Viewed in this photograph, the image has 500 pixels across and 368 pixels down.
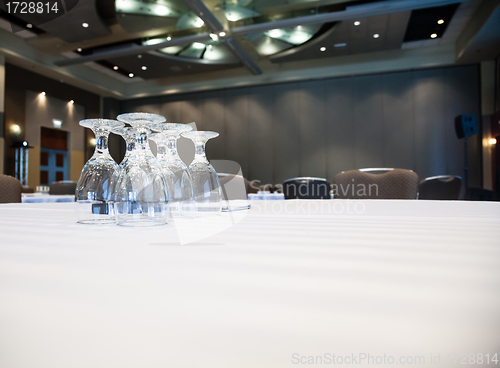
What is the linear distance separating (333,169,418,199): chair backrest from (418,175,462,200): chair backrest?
3.75 ft

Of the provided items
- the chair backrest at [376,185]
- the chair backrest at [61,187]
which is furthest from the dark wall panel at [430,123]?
the chair backrest at [61,187]

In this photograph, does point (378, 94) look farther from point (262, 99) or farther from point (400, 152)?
point (262, 99)

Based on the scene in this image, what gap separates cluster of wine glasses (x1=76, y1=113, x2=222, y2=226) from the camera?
1.71 feet

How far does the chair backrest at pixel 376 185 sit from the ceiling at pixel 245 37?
3.13m

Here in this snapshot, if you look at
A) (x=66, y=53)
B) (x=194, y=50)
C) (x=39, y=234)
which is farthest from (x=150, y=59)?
(x=39, y=234)

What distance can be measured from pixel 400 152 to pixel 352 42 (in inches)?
89.9

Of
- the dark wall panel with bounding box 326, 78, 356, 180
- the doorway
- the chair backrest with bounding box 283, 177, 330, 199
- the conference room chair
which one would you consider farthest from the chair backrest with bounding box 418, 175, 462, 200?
the doorway

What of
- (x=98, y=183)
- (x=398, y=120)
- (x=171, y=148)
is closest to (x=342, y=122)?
(x=398, y=120)

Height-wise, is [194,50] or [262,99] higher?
[194,50]

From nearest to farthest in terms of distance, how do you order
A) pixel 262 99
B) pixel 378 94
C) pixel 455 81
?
pixel 455 81
pixel 378 94
pixel 262 99

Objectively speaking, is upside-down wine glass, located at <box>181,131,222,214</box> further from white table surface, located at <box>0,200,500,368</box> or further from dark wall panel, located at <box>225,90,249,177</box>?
dark wall panel, located at <box>225,90,249,177</box>

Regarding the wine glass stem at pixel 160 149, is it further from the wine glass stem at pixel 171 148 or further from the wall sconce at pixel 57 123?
the wall sconce at pixel 57 123

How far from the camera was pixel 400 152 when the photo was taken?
6.15 m

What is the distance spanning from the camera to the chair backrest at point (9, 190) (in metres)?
1.63
